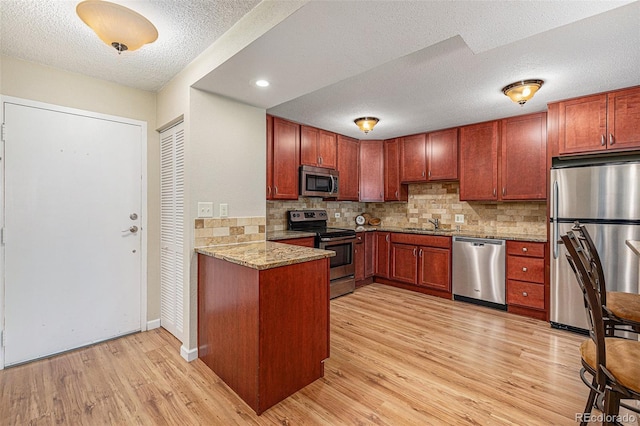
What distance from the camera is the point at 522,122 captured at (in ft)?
11.3

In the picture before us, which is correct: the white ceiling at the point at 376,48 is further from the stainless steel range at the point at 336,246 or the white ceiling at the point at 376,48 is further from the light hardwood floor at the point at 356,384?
the light hardwood floor at the point at 356,384

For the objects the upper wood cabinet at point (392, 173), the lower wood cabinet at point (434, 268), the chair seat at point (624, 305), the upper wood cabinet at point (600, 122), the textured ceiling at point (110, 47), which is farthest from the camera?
the upper wood cabinet at point (392, 173)

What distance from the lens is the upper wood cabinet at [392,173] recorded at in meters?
4.69

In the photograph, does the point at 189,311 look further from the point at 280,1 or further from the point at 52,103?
the point at 280,1

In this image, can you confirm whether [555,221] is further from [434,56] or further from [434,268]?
[434,56]

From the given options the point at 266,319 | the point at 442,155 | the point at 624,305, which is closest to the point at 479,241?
the point at 442,155

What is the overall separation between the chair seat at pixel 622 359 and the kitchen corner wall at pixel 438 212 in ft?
8.69

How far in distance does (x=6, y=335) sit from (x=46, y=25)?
2234 mm

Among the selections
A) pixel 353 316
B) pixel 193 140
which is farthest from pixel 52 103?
pixel 353 316

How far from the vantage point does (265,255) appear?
6.43ft

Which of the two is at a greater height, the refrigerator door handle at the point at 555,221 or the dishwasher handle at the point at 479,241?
the refrigerator door handle at the point at 555,221

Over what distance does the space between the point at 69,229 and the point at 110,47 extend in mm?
1508

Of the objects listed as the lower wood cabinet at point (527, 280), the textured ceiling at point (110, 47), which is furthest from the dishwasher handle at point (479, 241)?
the textured ceiling at point (110, 47)

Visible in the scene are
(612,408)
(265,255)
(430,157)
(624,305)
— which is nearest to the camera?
(612,408)
